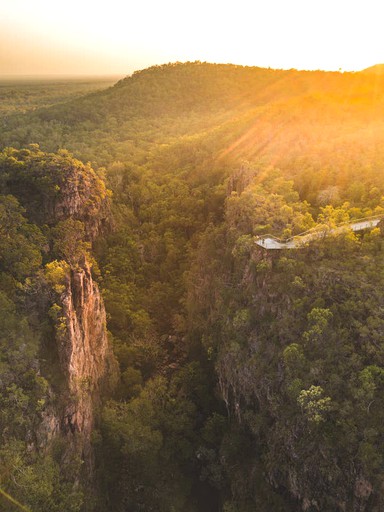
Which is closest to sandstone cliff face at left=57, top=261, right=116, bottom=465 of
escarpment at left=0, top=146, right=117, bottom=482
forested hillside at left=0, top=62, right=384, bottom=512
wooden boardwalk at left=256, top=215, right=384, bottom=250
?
escarpment at left=0, top=146, right=117, bottom=482

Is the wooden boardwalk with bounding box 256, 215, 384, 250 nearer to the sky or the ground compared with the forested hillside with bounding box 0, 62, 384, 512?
nearer to the sky

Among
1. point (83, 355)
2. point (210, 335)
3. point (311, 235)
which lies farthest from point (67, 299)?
point (311, 235)

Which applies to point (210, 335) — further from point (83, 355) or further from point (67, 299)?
point (67, 299)

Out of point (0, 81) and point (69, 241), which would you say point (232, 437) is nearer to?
point (69, 241)

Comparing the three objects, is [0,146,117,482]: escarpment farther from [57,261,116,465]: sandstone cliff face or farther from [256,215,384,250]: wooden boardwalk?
[256,215,384,250]: wooden boardwalk

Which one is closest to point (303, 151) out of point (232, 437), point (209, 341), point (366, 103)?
point (366, 103)

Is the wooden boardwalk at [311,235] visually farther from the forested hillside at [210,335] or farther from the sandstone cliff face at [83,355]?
the sandstone cliff face at [83,355]
